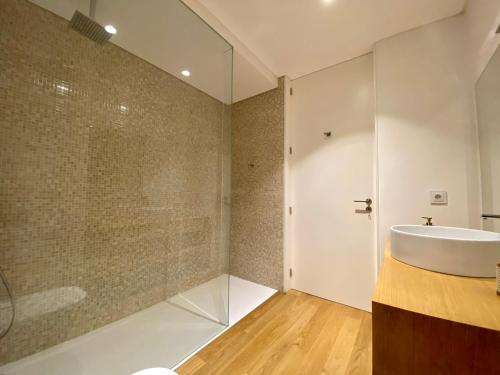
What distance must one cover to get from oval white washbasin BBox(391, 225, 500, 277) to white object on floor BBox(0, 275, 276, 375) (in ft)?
4.35

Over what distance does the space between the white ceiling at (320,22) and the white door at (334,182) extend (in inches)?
10.4

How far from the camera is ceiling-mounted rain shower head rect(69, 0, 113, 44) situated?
1342 mm

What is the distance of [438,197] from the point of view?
1.44 metres

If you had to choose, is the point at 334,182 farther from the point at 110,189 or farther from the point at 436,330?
the point at 110,189

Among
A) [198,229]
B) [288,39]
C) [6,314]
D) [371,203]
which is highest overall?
[288,39]

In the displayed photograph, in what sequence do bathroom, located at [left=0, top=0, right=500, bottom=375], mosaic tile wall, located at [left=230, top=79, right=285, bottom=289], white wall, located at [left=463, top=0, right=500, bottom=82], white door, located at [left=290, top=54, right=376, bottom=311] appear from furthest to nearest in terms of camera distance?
1. mosaic tile wall, located at [left=230, top=79, right=285, bottom=289]
2. white door, located at [left=290, top=54, right=376, bottom=311]
3. bathroom, located at [left=0, top=0, right=500, bottom=375]
4. white wall, located at [left=463, top=0, right=500, bottom=82]

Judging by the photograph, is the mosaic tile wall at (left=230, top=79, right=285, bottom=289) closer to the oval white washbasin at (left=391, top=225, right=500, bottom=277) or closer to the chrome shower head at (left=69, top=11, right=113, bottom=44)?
the oval white washbasin at (left=391, top=225, right=500, bottom=277)

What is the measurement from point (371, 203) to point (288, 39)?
157 centimetres

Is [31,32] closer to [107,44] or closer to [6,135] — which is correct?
[107,44]

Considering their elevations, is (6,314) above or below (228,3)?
below

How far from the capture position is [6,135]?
1.17 metres

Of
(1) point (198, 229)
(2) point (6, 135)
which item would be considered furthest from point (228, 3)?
(1) point (198, 229)

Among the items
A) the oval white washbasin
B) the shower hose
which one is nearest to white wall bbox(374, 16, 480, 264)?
the oval white washbasin

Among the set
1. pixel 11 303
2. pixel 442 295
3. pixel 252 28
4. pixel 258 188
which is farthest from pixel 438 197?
pixel 11 303
